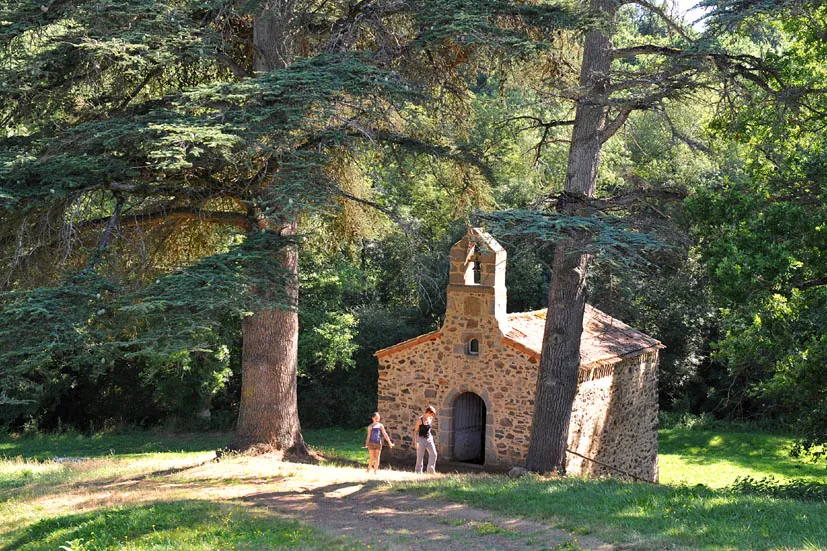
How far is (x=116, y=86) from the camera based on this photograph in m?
14.1

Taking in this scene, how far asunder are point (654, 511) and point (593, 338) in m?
8.83

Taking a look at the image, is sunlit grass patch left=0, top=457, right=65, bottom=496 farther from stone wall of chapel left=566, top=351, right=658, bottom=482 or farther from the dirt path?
stone wall of chapel left=566, top=351, right=658, bottom=482

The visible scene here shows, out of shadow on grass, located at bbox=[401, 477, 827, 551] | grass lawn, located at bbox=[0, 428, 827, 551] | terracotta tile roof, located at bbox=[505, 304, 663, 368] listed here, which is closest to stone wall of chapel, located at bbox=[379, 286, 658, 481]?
terracotta tile roof, located at bbox=[505, 304, 663, 368]

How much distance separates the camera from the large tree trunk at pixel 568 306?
13.8 metres

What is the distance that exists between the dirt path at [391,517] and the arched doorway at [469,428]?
4.01 metres

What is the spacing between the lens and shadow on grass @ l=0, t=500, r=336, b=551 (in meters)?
9.55

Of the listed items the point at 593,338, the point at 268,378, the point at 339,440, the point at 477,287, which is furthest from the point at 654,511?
the point at 339,440

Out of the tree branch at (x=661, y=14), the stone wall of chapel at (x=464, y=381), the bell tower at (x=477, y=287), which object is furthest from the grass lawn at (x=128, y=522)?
the tree branch at (x=661, y=14)

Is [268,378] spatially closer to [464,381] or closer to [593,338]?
[464,381]

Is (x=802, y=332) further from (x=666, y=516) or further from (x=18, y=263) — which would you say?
(x=18, y=263)

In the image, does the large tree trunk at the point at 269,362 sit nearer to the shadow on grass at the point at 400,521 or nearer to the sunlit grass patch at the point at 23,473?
the shadow on grass at the point at 400,521

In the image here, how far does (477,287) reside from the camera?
17.3m

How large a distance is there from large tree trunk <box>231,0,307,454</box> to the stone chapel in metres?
3.22

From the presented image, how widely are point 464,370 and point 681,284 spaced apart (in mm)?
12654
